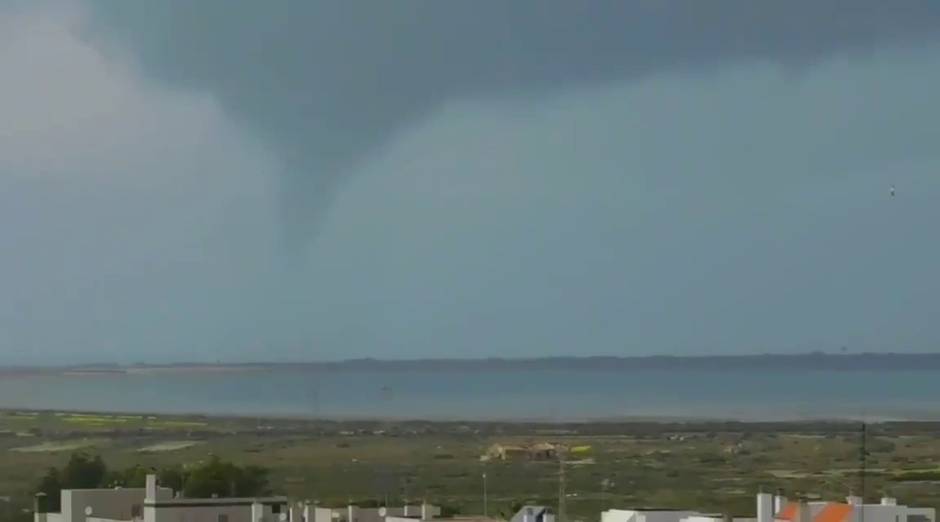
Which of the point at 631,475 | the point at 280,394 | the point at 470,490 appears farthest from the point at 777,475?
the point at 280,394

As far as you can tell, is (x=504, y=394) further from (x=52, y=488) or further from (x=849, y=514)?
(x=849, y=514)

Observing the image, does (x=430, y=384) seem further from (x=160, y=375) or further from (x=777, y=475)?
(x=777, y=475)

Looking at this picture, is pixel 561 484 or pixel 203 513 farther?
pixel 561 484

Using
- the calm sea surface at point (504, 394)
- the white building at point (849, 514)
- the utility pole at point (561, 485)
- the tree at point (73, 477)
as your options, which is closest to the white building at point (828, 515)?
the white building at point (849, 514)

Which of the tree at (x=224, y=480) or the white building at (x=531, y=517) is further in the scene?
the tree at (x=224, y=480)

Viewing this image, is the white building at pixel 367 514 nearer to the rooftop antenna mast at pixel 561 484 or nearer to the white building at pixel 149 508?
the white building at pixel 149 508

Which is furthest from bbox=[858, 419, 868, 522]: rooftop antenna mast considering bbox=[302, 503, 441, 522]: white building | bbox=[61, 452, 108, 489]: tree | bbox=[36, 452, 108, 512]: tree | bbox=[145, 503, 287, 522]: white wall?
bbox=[61, 452, 108, 489]: tree

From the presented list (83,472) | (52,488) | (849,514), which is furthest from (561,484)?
(849,514)
